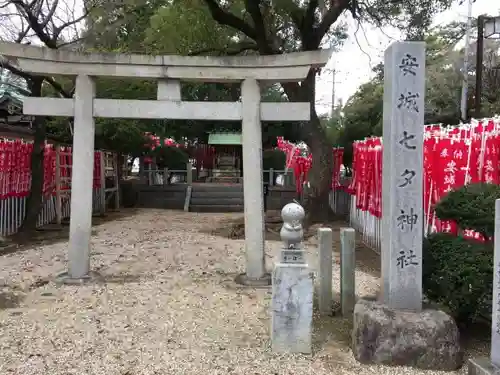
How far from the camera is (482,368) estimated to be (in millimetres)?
3564

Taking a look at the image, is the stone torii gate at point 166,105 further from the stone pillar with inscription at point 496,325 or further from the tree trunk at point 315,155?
the tree trunk at point 315,155

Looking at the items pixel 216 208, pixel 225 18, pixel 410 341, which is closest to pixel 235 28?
pixel 225 18

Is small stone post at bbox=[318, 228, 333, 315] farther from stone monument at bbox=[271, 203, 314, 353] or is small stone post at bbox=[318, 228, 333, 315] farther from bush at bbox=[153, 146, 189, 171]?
bush at bbox=[153, 146, 189, 171]

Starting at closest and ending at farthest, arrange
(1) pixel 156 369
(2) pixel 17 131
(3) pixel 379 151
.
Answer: (1) pixel 156 369 → (3) pixel 379 151 → (2) pixel 17 131

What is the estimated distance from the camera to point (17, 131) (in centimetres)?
1404

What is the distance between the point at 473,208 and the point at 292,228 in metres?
1.71

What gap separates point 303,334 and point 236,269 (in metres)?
3.57

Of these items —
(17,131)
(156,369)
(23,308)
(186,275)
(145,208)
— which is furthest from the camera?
(145,208)

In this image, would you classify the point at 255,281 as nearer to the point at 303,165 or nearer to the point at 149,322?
the point at 149,322

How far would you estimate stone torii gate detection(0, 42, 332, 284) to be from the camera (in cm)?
676

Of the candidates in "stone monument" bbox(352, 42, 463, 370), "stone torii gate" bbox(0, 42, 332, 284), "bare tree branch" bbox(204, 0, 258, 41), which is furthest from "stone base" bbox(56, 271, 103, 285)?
"bare tree branch" bbox(204, 0, 258, 41)

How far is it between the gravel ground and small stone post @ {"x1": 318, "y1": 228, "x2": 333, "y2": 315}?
23 cm

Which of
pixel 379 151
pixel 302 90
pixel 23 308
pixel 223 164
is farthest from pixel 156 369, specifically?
pixel 223 164

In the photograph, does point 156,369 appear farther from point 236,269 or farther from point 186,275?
point 236,269
